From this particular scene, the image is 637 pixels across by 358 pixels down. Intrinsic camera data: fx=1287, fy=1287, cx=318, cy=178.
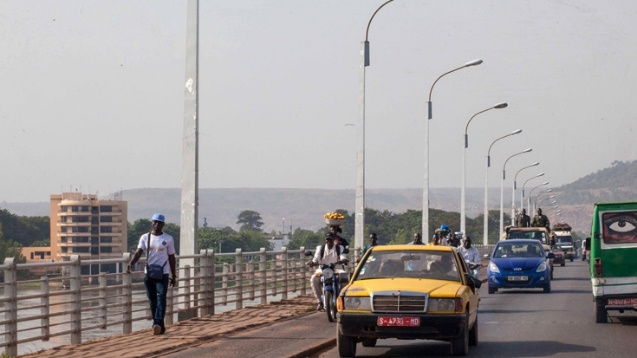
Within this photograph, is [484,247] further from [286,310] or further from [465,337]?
[465,337]

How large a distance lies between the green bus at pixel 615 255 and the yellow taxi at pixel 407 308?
16.3ft

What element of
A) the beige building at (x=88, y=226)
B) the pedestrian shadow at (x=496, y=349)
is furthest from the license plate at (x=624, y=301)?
the beige building at (x=88, y=226)

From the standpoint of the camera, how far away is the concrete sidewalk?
1602cm

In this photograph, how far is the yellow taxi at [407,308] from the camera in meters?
15.3

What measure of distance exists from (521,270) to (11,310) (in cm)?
1995

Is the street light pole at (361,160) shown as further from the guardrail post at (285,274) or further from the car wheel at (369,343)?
the car wheel at (369,343)

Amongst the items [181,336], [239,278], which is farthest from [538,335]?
[239,278]

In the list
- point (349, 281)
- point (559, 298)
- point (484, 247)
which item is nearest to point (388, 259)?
point (349, 281)

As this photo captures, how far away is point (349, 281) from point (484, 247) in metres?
58.9

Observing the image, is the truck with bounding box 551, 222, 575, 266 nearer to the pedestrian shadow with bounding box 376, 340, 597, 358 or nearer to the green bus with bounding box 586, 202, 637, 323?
the green bus with bounding box 586, 202, 637, 323

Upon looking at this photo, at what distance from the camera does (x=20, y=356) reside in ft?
52.0

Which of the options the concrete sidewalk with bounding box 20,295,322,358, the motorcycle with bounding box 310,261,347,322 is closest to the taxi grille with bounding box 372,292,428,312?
the concrete sidewalk with bounding box 20,295,322,358

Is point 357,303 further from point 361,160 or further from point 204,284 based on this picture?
point 361,160

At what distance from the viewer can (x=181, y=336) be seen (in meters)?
18.2
